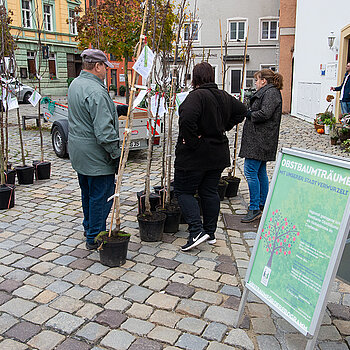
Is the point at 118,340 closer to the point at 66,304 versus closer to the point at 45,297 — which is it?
the point at 66,304

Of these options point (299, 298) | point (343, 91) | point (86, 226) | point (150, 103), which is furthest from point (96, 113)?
point (343, 91)

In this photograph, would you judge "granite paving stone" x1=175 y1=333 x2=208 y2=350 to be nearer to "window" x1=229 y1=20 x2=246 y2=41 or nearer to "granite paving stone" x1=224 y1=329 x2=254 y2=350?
"granite paving stone" x1=224 y1=329 x2=254 y2=350

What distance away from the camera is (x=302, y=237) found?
2.70m

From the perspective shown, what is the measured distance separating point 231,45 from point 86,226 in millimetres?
29866

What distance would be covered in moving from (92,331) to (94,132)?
71.3 inches

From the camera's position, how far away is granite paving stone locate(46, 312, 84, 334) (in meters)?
3.09

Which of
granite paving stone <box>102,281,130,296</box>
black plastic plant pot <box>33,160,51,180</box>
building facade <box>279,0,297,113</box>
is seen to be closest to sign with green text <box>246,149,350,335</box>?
granite paving stone <box>102,281,130,296</box>

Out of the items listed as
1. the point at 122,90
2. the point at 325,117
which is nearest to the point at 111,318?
the point at 325,117

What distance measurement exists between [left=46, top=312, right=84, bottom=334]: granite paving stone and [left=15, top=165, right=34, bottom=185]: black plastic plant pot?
4.13m

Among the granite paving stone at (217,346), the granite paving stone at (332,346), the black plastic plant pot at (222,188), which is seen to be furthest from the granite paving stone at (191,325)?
the black plastic plant pot at (222,188)

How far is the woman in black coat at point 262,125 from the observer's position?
4953mm

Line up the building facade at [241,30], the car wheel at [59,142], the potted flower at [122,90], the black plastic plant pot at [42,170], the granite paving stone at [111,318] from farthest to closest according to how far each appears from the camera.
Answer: the potted flower at [122,90], the building facade at [241,30], the car wheel at [59,142], the black plastic plant pot at [42,170], the granite paving stone at [111,318]

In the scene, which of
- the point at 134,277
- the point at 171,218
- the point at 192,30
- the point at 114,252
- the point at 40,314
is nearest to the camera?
the point at 40,314

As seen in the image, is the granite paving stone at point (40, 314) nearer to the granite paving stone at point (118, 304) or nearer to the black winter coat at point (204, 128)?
the granite paving stone at point (118, 304)
